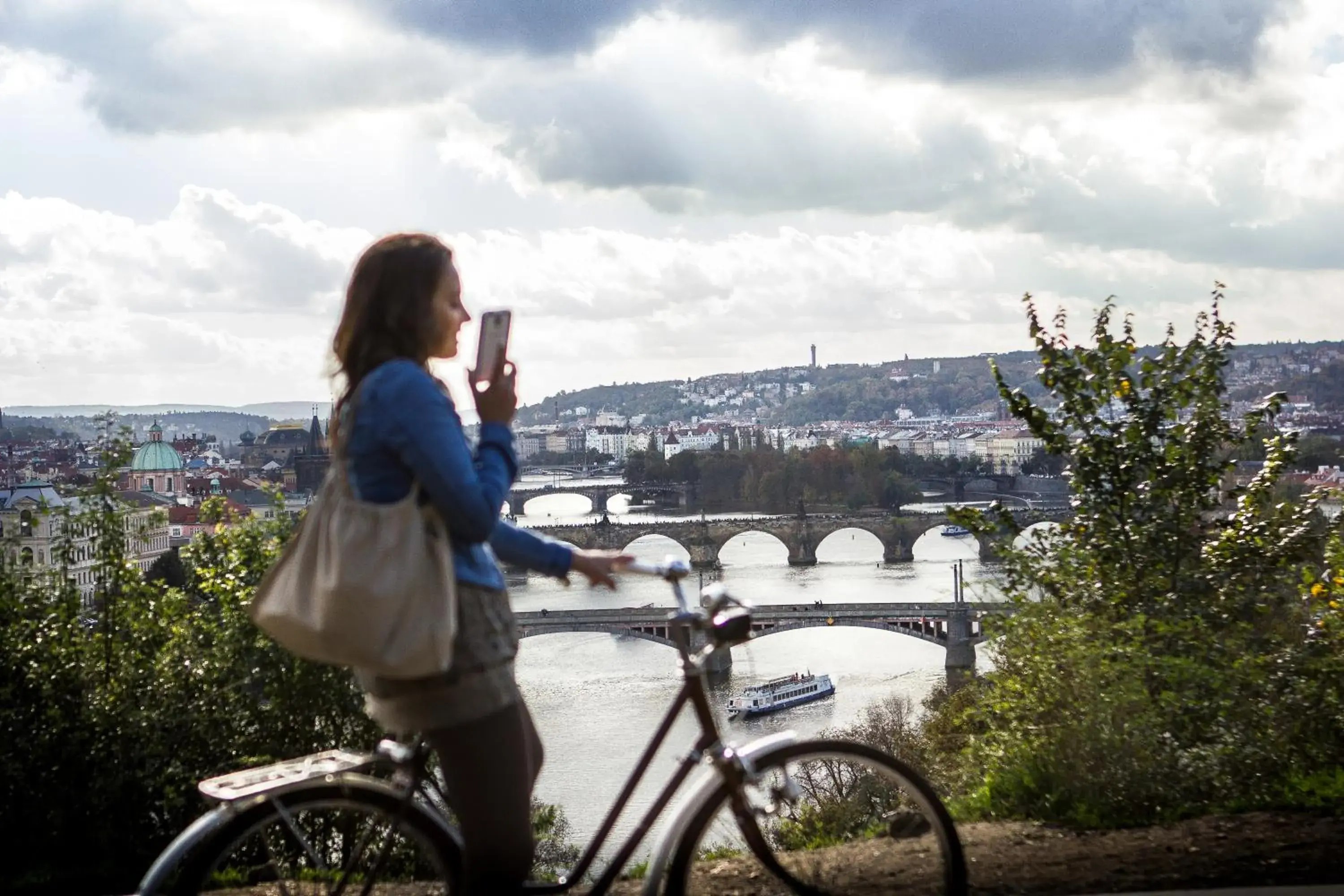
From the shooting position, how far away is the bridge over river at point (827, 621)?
2223 centimetres

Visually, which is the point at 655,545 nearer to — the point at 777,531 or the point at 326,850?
the point at 777,531

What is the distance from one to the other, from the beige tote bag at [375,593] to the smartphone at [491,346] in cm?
16

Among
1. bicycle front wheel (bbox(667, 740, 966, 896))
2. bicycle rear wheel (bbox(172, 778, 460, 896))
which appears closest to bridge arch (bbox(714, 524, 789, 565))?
bicycle front wheel (bbox(667, 740, 966, 896))

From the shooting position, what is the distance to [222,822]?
1320mm

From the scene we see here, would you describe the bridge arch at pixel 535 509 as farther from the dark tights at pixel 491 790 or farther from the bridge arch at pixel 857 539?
the dark tights at pixel 491 790

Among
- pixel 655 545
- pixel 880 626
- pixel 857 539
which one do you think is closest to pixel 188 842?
pixel 880 626

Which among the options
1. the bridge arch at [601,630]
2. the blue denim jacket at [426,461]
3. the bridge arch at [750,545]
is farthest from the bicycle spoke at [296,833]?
the bridge arch at [750,545]

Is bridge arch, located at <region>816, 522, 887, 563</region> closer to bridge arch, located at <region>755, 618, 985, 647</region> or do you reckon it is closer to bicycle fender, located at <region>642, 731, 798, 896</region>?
bridge arch, located at <region>755, 618, 985, 647</region>

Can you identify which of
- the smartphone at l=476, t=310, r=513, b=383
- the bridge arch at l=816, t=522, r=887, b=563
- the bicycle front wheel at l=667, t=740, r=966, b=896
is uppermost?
the smartphone at l=476, t=310, r=513, b=383

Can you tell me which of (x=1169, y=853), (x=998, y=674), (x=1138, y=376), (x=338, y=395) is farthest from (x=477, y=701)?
(x=1138, y=376)

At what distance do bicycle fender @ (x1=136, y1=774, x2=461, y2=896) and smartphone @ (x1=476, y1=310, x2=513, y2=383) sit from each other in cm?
36

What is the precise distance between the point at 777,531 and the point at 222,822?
3562cm

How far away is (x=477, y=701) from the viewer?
125 centimetres

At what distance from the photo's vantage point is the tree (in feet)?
8.00
